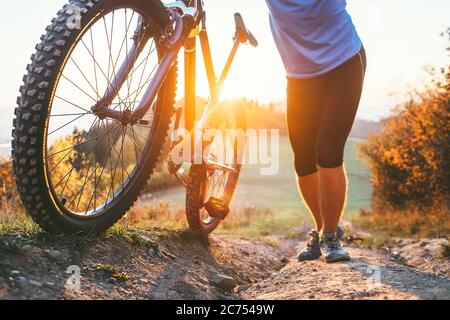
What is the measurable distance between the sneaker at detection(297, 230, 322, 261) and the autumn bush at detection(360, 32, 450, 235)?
5.48 m

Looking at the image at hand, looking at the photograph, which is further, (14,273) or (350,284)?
(350,284)

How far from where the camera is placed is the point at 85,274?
229cm

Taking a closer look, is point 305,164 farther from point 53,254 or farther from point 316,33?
point 53,254

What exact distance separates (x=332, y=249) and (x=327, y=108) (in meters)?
0.87

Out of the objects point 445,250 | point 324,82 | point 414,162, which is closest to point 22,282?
point 324,82

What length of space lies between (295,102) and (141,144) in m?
0.99

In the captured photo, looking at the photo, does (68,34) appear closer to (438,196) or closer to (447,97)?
(447,97)

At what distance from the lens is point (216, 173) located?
172 inches

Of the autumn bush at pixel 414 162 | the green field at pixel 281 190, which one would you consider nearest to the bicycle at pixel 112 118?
the autumn bush at pixel 414 162

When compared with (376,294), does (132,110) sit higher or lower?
higher

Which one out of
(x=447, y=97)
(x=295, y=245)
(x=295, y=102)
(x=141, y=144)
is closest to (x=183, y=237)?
(x=141, y=144)

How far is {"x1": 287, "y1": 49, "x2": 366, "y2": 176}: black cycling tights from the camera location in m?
3.15

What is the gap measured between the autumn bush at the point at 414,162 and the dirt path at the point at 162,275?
244 inches
